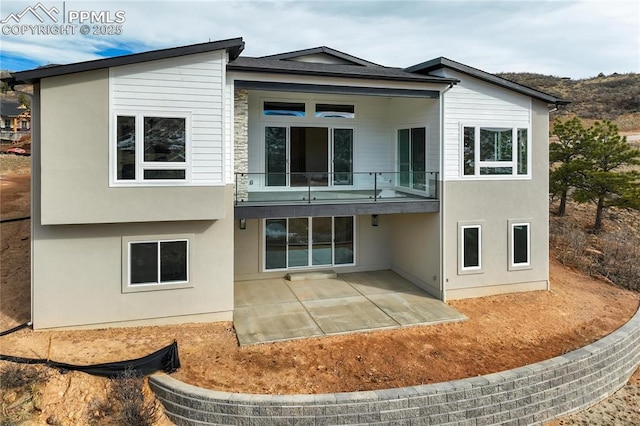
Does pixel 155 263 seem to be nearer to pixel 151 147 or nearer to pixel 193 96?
pixel 151 147

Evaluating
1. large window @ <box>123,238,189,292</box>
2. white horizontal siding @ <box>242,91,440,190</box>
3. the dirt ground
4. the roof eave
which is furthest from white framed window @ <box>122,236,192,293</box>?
the roof eave

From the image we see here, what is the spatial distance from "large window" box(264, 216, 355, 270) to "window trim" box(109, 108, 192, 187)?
427 cm

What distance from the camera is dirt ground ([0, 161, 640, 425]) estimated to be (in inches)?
289

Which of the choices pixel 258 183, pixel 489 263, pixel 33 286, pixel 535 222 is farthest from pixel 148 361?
pixel 535 222

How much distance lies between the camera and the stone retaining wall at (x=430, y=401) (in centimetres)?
678

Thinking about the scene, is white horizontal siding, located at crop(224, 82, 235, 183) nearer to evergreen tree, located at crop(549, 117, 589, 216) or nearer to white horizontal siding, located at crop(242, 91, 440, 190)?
white horizontal siding, located at crop(242, 91, 440, 190)

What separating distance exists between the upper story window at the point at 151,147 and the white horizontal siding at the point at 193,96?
0.65 ft

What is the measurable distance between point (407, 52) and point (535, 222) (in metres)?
24.9

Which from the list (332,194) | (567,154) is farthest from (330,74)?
(567,154)

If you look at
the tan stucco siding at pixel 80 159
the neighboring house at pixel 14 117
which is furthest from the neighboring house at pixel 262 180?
the neighboring house at pixel 14 117

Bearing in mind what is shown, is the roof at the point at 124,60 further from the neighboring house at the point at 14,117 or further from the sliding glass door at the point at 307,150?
the neighboring house at the point at 14,117

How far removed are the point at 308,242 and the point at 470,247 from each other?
199 inches

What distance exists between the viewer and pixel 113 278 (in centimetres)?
936

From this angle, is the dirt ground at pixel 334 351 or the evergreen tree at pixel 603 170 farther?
the evergreen tree at pixel 603 170
